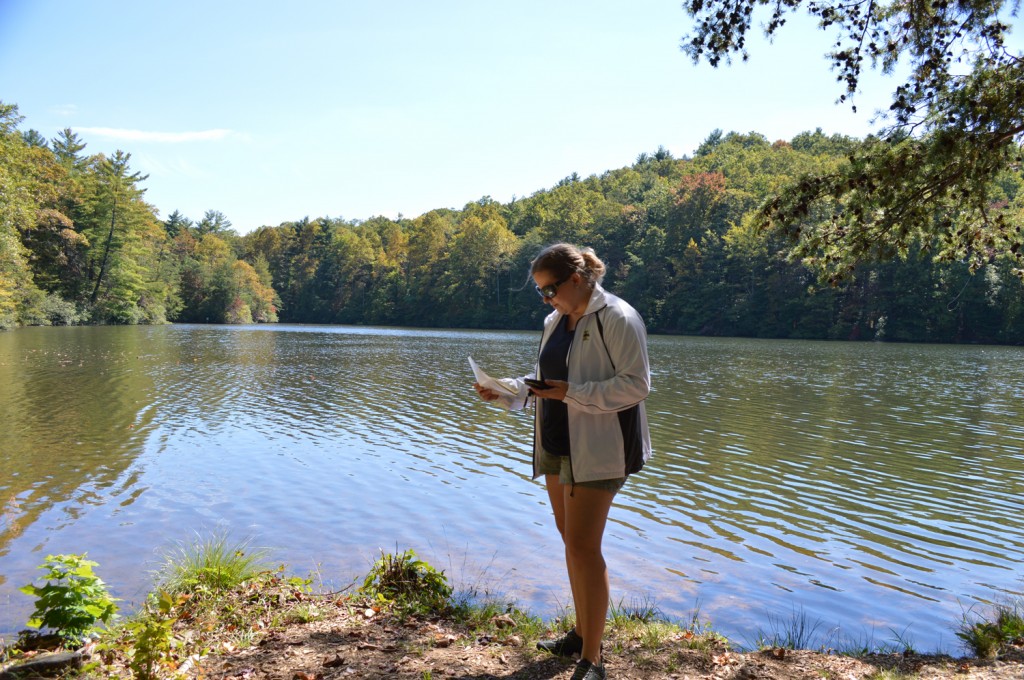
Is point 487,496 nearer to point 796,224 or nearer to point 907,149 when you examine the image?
point 796,224

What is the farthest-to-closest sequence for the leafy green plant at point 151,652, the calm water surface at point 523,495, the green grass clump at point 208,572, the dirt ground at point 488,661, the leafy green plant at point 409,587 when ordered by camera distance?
the calm water surface at point 523,495 < the green grass clump at point 208,572 < the leafy green plant at point 409,587 < the dirt ground at point 488,661 < the leafy green plant at point 151,652

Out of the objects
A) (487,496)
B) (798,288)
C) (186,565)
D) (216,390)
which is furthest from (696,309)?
(186,565)

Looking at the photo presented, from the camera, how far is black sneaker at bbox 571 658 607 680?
307 centimetres

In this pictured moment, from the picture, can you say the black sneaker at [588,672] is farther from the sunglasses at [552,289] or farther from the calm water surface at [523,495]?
the calm water surface at [523,495]

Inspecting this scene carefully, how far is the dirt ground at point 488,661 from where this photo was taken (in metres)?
3.23

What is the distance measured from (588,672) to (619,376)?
4.17 feet

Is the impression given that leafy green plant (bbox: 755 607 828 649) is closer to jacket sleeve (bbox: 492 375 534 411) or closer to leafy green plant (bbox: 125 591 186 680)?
jacket sleeve (bbox: 492 375 534 411)

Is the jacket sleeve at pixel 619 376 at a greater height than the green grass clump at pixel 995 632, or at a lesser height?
greater

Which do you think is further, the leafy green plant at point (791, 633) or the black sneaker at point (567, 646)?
the leafy green plant at point (791, 633)

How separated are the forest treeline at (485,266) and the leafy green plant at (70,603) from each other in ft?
104

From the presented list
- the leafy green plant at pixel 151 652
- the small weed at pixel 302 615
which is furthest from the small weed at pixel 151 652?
the small weed at pixel 302 615

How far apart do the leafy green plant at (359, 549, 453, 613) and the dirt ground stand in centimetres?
36

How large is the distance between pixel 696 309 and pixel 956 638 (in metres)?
63.8

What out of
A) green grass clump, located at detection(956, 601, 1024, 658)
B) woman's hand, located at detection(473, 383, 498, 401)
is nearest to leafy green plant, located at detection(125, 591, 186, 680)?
woman's hand, located at detection(473, 383, 498, 401)
